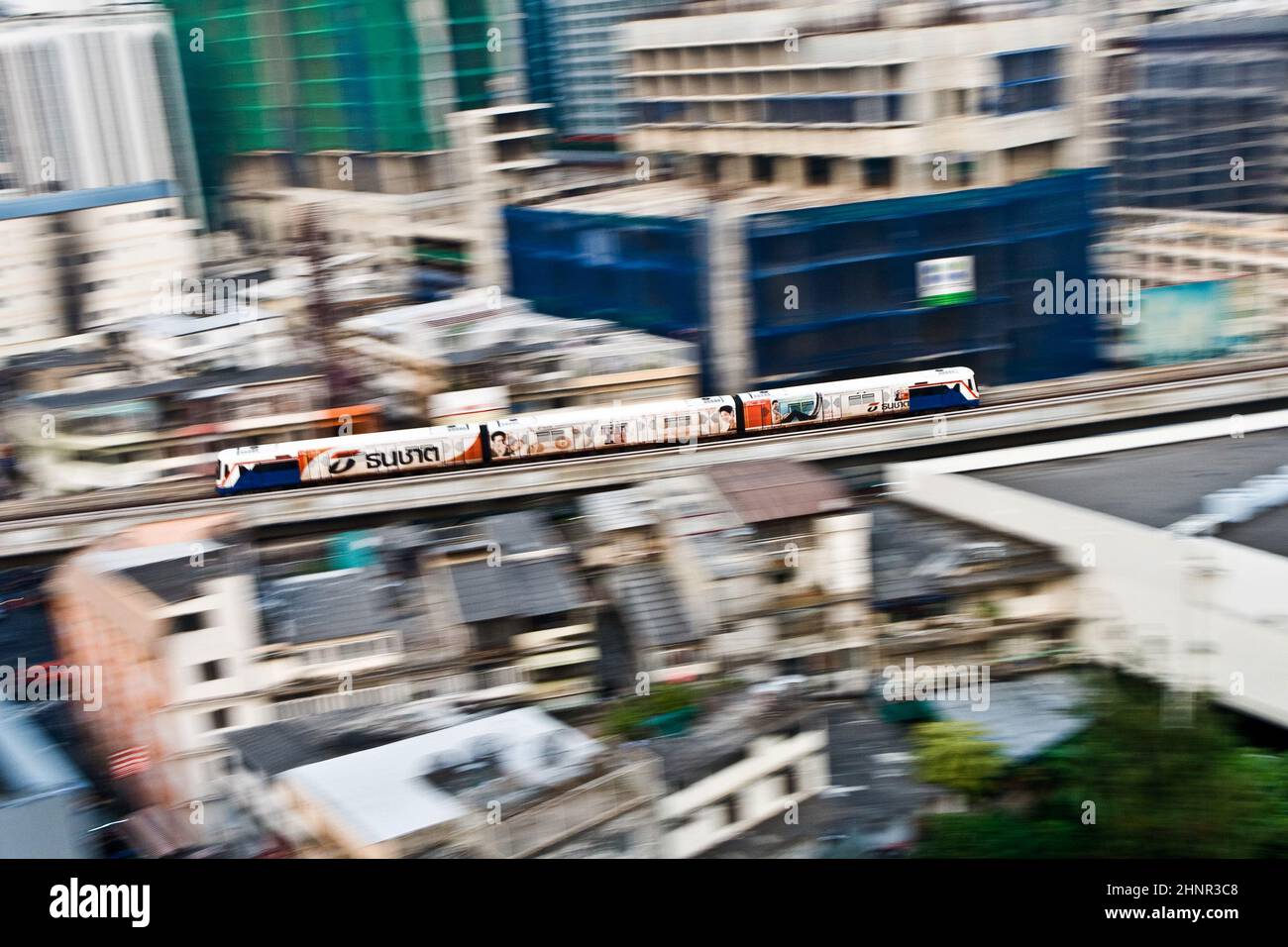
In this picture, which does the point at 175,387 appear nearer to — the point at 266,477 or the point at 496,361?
the point at 266,477

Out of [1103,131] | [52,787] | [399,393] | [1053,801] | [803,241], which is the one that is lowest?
[1053,801]

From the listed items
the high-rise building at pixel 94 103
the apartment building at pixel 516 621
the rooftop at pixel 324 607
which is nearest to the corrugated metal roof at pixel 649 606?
the apartment building at pixel 516 621

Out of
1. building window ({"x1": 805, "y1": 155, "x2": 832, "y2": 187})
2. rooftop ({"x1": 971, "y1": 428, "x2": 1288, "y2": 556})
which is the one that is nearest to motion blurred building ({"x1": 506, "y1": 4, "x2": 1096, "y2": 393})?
building window ({"x1": 805, "y1": 155, "x2": 832, "y2": 187})

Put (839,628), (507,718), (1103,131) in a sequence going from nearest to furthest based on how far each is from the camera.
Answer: (507,718), (839,628), (1103,131)

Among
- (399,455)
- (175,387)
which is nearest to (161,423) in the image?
(175,387)

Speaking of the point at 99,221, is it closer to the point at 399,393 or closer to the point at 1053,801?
the point at 399,393

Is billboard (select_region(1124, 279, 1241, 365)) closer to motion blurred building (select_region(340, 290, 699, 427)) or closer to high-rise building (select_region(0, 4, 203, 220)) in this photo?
motion blurred building (select_region(340, 290, 699, 427))
